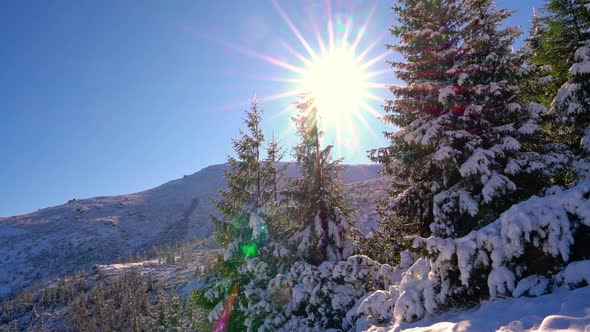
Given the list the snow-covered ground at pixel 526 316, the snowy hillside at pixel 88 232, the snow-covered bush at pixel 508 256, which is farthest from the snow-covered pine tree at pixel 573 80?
the snowy hillside at pixel 88 232

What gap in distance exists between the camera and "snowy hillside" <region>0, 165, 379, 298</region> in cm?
11344

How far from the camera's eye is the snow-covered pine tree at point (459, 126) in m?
11.2

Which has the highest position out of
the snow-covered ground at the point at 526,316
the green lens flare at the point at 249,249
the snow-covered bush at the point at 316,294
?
the green lens flare at the point at 249,249

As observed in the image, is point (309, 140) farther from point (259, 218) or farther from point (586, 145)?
point (586, 145)

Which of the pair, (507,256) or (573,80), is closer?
(507,256)

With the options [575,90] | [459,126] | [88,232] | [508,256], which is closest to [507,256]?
[508,256]

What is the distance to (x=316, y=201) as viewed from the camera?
1631 centimetres

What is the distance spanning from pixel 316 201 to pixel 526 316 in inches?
430

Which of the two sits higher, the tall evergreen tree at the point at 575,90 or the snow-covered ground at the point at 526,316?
the tall evergreen tree at the point at 575,90

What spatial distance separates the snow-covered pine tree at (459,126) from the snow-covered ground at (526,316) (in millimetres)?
4593

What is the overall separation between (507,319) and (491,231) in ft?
6.27

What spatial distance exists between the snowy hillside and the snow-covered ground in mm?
93941

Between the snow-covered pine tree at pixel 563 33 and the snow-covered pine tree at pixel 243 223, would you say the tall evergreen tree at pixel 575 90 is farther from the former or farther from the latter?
the snow-covered pine tree at pixel 243 223

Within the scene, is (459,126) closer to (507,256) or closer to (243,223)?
(507,256)
